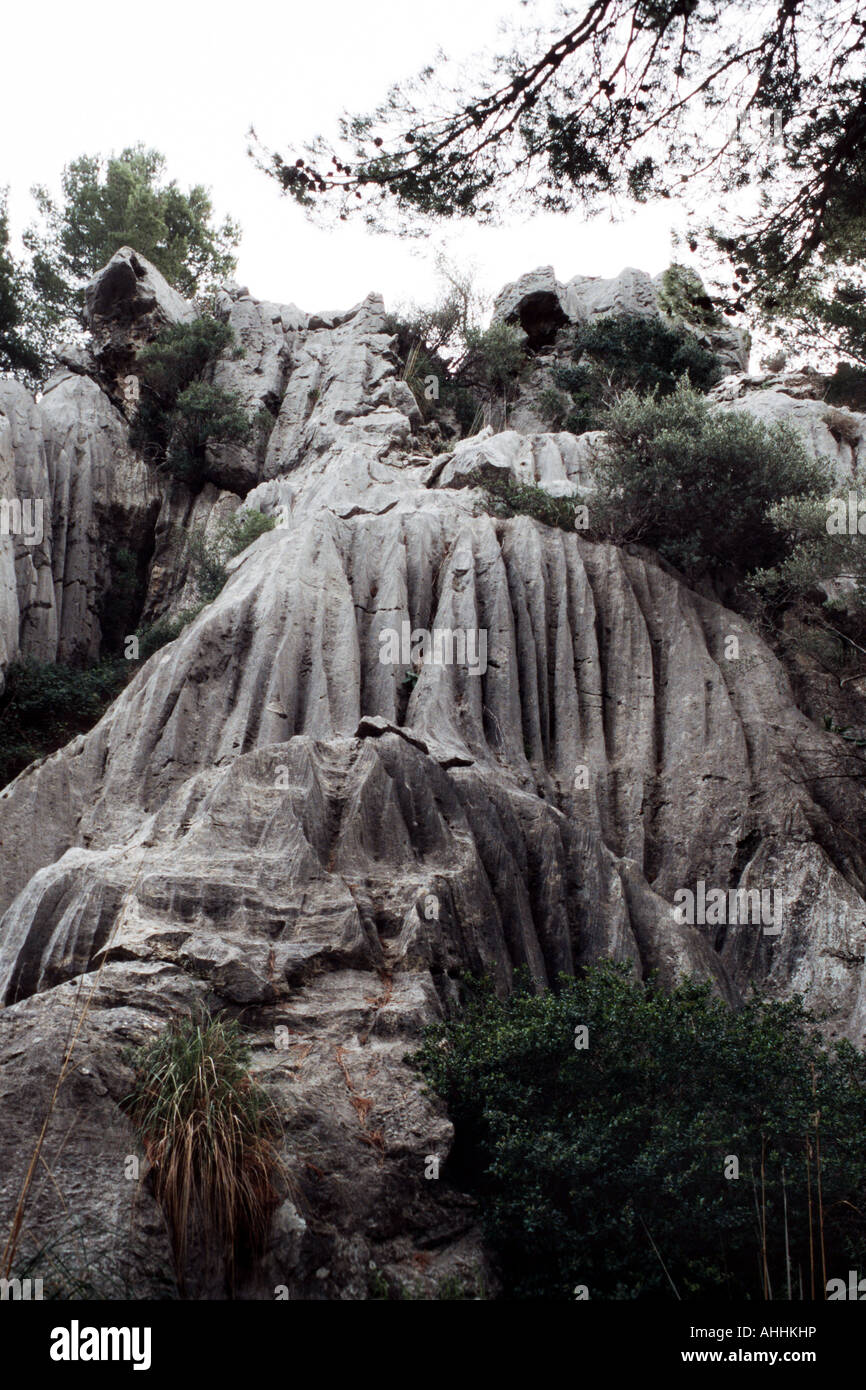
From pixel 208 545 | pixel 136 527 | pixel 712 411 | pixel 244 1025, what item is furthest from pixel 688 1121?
pixel 136 527

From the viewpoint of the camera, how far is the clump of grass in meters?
7.16

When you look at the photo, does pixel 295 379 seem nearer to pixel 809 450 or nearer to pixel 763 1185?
pixel 809 450

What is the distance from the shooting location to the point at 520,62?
9727mm

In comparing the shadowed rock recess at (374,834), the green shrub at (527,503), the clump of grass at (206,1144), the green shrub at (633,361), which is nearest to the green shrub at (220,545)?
the shadowed rock recess at (374,834)

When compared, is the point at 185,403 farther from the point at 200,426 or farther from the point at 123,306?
the point at 123,306

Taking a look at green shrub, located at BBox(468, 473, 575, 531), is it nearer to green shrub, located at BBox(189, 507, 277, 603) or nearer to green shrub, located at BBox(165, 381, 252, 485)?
green shrub, located at BBox(189, 507, 277, 603)

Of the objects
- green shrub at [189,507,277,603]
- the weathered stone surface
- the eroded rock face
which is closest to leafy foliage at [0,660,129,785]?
green shrub at [189,507,277,603]

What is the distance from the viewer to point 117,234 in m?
41.2

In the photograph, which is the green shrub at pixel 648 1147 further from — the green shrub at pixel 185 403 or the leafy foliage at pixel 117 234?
the leafy foliage at pixel 117 234

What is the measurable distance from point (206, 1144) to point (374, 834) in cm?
572

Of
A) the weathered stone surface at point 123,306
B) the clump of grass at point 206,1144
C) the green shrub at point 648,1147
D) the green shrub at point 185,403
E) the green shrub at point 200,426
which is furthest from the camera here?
the weathered stone surface at point 123,306

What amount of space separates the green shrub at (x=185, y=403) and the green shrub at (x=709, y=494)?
51.7ft

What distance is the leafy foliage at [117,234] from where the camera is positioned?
41500 mm

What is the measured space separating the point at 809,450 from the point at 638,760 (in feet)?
37.0
